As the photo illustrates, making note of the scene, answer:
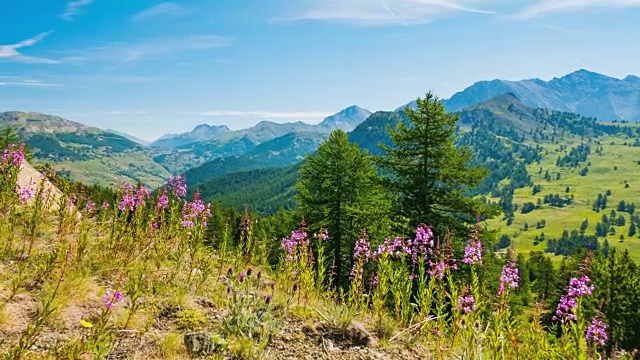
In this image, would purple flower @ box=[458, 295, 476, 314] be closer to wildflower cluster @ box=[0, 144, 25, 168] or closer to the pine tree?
wildflower cluster @ box=[0, 144, 25, 168]

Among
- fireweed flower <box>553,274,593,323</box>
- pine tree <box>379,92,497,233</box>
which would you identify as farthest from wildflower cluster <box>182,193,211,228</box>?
pine tree <box>379,92,497,233</box>

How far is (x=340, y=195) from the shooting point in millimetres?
26172

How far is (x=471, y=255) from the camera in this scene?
7.14m

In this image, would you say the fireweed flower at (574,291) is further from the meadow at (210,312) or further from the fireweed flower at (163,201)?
the fireweed flower at (163,201)

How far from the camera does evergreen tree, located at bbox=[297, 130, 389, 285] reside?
25.4m

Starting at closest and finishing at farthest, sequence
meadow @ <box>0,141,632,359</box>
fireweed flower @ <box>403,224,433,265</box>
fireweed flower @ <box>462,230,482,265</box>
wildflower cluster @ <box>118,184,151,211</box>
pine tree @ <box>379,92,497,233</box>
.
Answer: meadow @ <box>0,141,632,359</box>
fireweed flower @ <box>462,230,482,265</box>
wildflower cluster @ <box>118,184,151,211</box>
fireweed flower @ <box>403,224,433,265</box>
pine tree @ <box>379,92,497,233</box>

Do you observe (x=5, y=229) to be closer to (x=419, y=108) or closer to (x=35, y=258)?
(x=35, y=258)

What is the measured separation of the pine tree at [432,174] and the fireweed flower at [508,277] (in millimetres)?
14565

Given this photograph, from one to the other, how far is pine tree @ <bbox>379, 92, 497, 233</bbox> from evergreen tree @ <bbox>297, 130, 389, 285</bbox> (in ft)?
8.13

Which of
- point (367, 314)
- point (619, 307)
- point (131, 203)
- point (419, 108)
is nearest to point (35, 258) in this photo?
point (131, 203)

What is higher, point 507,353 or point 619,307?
point 507,353

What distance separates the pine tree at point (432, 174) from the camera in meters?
21.5

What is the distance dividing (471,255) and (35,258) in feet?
24.8

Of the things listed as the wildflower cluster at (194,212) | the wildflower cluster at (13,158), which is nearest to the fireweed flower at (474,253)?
the wildflower cluster at (194,212)
